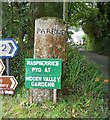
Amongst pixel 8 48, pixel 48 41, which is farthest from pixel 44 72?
pixel 8 48

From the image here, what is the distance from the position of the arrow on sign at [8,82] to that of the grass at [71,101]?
0.07 metres

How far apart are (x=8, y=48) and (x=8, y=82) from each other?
Answer: 35cm

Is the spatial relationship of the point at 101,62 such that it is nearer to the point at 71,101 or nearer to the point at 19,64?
the point at 71,101

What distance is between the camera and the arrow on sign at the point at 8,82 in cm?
288

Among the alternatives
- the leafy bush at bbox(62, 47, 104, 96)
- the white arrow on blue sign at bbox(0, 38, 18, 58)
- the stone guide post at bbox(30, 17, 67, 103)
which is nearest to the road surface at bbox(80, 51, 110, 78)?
the leafy bush at bbox(62, 47, 104, 96)

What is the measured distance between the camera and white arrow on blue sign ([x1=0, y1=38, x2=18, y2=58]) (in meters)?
2.82

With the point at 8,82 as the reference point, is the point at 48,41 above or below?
above

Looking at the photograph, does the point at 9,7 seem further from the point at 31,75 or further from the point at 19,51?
the point at 31,75

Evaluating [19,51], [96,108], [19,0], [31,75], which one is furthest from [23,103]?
[19,0]

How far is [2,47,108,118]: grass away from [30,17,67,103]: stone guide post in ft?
0.35

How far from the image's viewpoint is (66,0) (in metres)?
3.37

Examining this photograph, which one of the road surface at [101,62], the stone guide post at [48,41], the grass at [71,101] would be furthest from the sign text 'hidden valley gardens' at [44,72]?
the road surface at [101,62]

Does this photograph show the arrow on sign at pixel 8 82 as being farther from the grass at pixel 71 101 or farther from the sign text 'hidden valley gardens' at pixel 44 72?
the sign text 'hidden valley gardens' at pixel 44 72

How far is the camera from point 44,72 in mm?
2777
